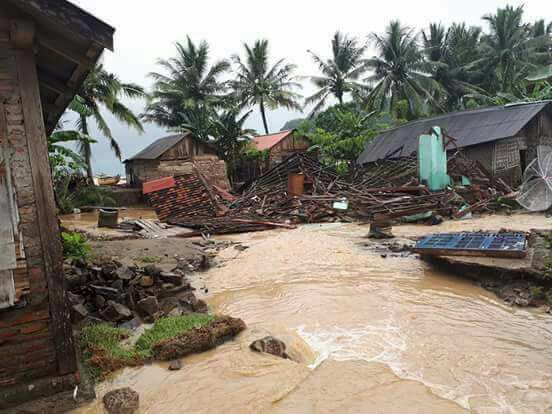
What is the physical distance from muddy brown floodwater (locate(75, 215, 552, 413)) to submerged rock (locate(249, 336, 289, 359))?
114mm

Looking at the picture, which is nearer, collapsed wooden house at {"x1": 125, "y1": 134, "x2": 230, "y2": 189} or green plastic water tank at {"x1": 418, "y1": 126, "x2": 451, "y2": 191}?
green plastic water tank at {"x1": 418, "y1": 126, "x2": 451, "y2": 191}

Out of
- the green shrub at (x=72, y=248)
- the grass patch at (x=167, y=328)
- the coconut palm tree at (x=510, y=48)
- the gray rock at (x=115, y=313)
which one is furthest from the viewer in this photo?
the coconut palm tree at (x=510, y=48)

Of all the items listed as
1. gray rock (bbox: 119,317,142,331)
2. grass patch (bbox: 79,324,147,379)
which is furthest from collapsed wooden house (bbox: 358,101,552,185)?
grass patch (bbox: 79,324,147,379)

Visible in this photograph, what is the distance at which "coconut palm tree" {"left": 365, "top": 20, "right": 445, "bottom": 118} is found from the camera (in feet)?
95.5

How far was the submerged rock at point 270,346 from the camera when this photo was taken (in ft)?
14.8

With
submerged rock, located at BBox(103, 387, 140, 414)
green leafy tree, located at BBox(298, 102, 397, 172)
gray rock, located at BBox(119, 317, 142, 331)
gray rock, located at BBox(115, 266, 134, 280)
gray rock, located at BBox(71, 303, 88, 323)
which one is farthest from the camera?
green leafy tree, located at BBox(298, 102, 397, 172)

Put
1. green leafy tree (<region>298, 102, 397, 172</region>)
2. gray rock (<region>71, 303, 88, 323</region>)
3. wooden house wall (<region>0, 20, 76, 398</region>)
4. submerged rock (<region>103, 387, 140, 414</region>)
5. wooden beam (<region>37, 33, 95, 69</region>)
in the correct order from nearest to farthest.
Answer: wooden house wall (<region>0, 20, 76, 398</region>) → submerged rock (<region>103, 387, 140, 414</region>) → wooden beam (<region>37, 33, 95, 69</region>) → gray rock (<region>71, 303, 88, 323</region>) → green leafy tree (<region>298, 102, 397, 172</region>)

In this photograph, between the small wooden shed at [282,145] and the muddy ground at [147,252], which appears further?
the small wooden shed at [282,145]

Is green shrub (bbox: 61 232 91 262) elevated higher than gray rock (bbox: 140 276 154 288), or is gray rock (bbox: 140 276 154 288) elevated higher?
green shrub (bbox: 61 232 91 262)

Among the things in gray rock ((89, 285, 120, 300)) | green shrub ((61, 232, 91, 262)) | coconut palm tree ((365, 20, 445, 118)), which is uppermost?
coconut palm tree ((365, 20, 445, 118))

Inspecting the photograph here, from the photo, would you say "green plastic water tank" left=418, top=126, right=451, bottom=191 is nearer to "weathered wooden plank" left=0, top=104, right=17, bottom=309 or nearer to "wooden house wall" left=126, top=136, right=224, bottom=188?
"wooden house wall" left=126, top=136, right=224, bottom=188

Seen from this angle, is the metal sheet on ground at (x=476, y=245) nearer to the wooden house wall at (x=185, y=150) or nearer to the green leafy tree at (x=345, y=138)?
the green leafy tree at (x=345, y=138)

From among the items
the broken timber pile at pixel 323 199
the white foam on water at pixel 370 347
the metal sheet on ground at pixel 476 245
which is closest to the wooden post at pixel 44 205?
the white foam on water at pixel 370 347

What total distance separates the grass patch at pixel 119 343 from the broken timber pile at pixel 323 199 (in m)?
8.83
